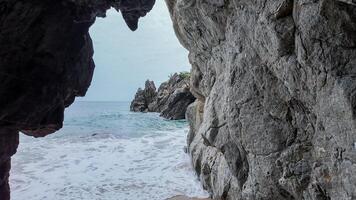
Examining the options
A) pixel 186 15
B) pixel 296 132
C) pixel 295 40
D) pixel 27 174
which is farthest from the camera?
pixel 27 174

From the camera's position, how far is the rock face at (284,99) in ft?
16.9

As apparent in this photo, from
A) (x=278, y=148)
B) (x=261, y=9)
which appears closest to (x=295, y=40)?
(x=261, y=9)

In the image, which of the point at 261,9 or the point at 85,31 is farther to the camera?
the point at 85,31

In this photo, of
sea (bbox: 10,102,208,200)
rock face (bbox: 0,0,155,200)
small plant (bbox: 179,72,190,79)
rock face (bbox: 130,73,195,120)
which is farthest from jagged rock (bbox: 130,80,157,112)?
rock face (bbox: 0,0,155,200)

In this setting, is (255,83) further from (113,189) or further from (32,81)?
(32,81)

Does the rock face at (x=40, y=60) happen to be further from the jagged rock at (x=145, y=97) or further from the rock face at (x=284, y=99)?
the jagged rock at (x=145, y=97)

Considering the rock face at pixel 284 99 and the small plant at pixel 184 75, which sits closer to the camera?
the rock face at pixel 284 99

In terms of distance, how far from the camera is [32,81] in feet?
45.3

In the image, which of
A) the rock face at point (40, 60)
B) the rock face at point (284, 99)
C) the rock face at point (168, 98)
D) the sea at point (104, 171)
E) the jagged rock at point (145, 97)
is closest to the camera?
the rock face at point (284, 99)

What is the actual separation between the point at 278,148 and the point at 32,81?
11037 mm

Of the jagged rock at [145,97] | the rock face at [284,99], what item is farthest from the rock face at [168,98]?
the rock face at [284,99]

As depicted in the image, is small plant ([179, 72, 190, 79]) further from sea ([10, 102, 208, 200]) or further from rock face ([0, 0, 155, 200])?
rock face ([0, 0, 155, 200])

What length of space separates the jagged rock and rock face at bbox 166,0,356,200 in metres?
46.9

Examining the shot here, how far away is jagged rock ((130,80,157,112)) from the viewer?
191 feet
